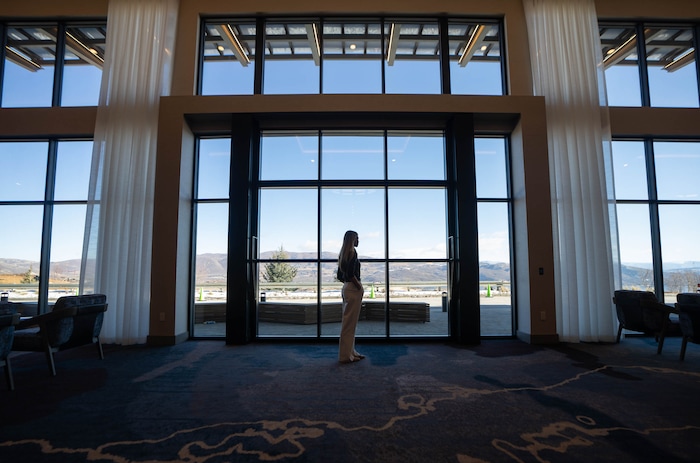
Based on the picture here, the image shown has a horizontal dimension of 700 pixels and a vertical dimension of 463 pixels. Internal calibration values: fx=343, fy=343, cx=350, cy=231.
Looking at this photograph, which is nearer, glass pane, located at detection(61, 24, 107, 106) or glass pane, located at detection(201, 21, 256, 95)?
glass pane, located at detection(201, 21, 256, 95)

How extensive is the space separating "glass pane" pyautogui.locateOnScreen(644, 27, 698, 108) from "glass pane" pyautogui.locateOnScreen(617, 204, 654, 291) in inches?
85.4

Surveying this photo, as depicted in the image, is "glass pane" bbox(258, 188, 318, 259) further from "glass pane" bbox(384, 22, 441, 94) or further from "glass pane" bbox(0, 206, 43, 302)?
"glass pane" bbox(0, 206, 43, 302)

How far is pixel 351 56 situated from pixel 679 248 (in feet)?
23.7

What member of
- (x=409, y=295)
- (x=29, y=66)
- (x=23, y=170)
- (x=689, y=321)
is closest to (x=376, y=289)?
(x=409, y=295)

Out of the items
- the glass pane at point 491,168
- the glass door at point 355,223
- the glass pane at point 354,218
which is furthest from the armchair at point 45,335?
the glass pane at point 491,168

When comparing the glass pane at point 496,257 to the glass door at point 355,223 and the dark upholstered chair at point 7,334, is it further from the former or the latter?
the dark upholstered chair at point 7,334

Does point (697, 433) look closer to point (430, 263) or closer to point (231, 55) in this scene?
point (430, 263)

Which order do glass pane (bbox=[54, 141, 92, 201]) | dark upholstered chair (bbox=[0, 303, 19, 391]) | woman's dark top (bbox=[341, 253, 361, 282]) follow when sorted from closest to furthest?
dark upholstered chair (bbox=[0, 303, 19, 391]) < woman's dark top (bbox=[341, 253, 361, 282]) < glass pane (bbox=[54, 141, 92, 201])

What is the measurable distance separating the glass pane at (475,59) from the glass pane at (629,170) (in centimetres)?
259

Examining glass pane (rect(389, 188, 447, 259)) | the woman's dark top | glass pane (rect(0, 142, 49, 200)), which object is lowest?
the woman's dark top

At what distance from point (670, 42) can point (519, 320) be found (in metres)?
6.40

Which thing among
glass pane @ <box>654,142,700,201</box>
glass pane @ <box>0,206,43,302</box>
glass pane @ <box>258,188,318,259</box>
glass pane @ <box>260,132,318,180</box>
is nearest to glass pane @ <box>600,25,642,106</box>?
glass pane @ <box>654,142,700,201</box>

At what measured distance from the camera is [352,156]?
6.45m

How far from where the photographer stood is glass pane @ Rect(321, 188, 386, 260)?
6.25 metres
